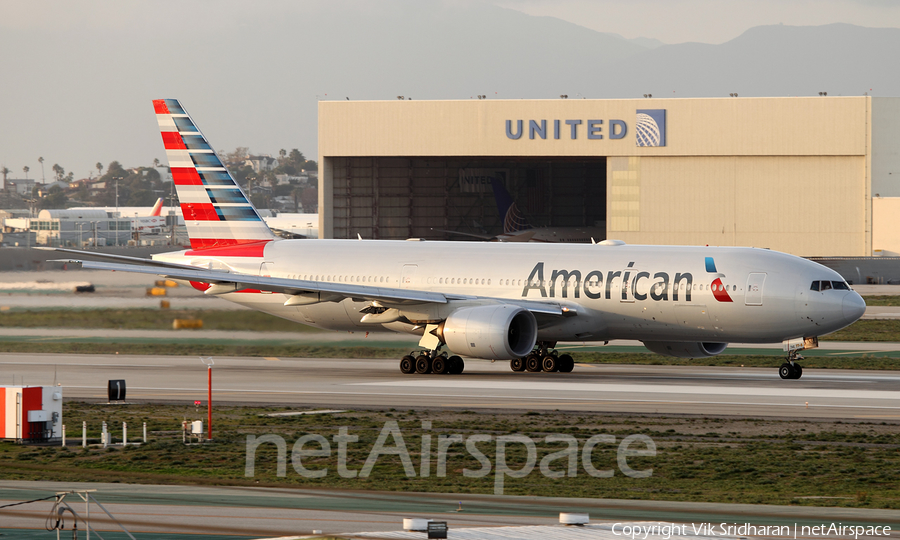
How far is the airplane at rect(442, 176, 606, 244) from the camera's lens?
103 m

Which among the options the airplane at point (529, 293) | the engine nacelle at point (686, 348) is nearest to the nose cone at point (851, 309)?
the airplane at point (529, 293)

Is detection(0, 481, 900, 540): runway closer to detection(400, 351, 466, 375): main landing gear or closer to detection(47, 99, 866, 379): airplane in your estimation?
detection(47, 99, 866, 379): airplane

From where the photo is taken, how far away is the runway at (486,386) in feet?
92.9

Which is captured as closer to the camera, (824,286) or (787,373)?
(824,286)

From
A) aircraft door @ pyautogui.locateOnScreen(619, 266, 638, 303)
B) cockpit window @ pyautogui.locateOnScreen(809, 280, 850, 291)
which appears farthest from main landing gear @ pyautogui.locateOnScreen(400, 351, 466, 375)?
A: cockpit window @ pyautogui.locateOnScreen(809, 280, 850, 291)

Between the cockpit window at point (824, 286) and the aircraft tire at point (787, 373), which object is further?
the aircraft tire at point (787, 373)

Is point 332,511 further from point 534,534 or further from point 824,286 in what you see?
point 824,286

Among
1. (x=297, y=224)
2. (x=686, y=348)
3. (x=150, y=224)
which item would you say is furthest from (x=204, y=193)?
(x=150, y=224)

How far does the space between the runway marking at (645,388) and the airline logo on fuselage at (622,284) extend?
10.1 ft

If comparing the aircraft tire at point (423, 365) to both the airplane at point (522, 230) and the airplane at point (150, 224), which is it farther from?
the airplane at point (150, 224)

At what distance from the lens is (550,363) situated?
37188 millimetres

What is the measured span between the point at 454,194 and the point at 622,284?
236 feet

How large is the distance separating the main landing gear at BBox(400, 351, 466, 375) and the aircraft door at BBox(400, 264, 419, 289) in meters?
2.85

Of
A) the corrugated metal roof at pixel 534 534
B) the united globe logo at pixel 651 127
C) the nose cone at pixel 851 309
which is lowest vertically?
the corrugated metal roof at pixel 534 534
